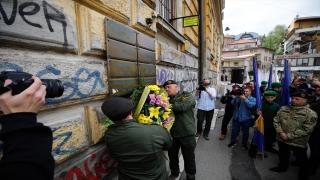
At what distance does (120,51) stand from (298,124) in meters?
3.35

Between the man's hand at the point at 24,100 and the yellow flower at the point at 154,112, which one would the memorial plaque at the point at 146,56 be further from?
the man's hand at the point at 24,100

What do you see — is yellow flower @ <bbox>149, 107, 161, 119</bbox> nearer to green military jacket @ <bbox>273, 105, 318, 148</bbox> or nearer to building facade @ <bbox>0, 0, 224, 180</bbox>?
building facade @ <bbox>0, 0, 224, 180</bbox>

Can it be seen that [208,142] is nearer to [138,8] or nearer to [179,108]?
[179,108]

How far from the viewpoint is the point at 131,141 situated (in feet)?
4.67

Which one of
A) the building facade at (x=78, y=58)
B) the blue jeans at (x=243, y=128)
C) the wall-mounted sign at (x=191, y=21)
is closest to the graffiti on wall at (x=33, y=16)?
the building facade at (x=78, y=58)

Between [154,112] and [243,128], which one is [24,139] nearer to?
[154,112]

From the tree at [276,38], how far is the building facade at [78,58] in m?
55.9

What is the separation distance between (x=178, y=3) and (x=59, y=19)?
12.8ft

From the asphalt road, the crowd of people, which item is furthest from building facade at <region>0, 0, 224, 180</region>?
the asphalt road

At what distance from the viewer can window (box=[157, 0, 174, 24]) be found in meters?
3.86

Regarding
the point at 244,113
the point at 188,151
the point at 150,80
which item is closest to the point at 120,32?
the point at 150,80

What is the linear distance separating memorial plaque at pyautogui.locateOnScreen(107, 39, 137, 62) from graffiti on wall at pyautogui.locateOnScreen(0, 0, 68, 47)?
533mm

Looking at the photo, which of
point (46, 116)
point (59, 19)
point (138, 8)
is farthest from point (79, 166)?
point (138, 8)

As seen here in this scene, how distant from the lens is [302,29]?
31.6 metres
